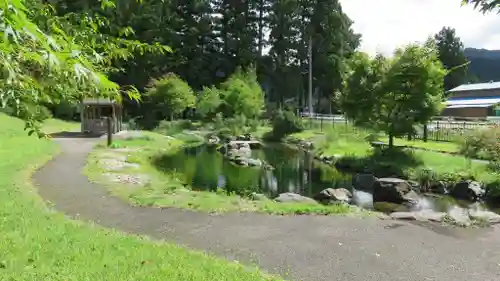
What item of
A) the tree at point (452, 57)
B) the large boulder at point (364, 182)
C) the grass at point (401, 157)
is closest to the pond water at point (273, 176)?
the large boulder at point (364, 182)

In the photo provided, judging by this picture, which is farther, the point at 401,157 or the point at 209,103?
the point at 209,103

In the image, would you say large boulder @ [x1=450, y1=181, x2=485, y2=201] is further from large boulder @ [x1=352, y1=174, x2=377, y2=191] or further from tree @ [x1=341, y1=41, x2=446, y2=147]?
tree @ [x1=341, y1=41, x2=446, y2=147]

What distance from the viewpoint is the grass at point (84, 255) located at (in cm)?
486

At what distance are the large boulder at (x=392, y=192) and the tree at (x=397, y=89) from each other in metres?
6.75

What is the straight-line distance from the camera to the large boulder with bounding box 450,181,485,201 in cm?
1421

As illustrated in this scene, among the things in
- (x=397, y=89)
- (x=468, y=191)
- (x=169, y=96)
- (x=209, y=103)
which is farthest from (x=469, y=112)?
(x=468, y=191)

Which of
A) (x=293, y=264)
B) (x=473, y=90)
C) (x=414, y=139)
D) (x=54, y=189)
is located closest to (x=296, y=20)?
(x=473, y=90)

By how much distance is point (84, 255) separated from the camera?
5449 millimetres

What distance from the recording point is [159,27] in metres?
46.1

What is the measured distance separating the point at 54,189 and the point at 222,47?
43.9m

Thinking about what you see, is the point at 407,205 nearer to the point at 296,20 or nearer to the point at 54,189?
the point at 54,189

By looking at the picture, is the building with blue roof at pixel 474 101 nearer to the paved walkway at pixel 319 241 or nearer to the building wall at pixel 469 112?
the building wall at pixel 469 112

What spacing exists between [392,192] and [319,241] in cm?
730

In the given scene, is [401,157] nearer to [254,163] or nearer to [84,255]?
[254,163]
